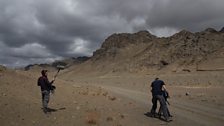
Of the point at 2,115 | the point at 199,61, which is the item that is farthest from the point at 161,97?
the point at 199,61

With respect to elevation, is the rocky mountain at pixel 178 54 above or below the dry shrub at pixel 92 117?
above

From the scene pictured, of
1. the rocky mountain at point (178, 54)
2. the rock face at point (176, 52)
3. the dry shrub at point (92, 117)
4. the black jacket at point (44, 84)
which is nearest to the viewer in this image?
the dry shrub at point (92, 117)

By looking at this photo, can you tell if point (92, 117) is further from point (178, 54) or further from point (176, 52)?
point (176, 52)

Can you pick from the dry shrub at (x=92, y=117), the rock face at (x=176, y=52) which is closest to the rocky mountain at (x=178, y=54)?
the rock face at (x=176, y=52)

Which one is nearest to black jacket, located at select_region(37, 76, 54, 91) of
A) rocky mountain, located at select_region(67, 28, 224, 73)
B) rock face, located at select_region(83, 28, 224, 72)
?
rocky mountain, located at select_region(67, 28, 224, 73)

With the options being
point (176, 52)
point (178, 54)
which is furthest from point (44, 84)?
point (176, 52)

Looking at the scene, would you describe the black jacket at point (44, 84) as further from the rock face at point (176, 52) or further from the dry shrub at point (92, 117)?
the rock face at point (176, 52)

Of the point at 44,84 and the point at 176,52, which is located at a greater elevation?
the point at 176,52

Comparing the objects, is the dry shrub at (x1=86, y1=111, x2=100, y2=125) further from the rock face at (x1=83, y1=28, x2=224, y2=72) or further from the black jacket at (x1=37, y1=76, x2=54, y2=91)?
the rock face at (x1=83, y1=28, x2=224, y2=72)

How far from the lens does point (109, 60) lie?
186 meters

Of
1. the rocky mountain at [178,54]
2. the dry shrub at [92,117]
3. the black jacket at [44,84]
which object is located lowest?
the dry shrub at [92,117]

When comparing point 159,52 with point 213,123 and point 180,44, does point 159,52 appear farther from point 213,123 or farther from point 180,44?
point 213,123

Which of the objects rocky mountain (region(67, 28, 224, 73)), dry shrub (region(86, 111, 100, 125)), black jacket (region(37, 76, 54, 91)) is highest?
rocky mountain (region(67, 28, 224, 73))

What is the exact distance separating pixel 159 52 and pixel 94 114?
5317 inches
